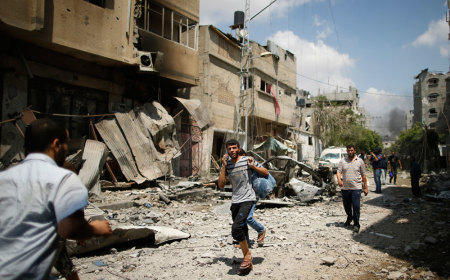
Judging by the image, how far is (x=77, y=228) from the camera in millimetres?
1526

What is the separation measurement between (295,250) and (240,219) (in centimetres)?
153

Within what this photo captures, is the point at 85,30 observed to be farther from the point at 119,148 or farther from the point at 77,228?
the point at 77,228

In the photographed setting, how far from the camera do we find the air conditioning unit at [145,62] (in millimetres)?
11242

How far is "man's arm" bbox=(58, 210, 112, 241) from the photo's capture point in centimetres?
147

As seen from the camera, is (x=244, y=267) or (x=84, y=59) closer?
(x=244, y=267)

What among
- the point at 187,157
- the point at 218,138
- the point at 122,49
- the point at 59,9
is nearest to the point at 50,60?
the point at 59,9

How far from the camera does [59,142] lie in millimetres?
1669

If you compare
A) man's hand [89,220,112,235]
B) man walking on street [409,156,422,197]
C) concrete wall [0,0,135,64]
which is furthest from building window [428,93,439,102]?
man's hand [89,220,112,235]

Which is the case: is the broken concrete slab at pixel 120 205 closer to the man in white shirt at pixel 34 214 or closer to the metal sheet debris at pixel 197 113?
the metal sheet debris at pixel 197 113

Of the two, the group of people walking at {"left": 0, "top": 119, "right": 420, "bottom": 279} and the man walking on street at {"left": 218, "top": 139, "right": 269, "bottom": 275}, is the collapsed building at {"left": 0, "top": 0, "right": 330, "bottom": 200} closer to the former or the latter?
the man walking on street at {"left": 218, "top": 139, "right": 269, "bottom": 275}

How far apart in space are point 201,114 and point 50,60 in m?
6.07

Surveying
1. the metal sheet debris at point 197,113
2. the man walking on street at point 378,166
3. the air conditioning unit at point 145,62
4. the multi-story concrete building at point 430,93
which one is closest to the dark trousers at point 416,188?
the man walking on street at point 378,166

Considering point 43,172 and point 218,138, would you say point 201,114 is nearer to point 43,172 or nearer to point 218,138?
point 218,138

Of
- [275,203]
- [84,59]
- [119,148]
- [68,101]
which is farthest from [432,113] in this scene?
[68,101]
